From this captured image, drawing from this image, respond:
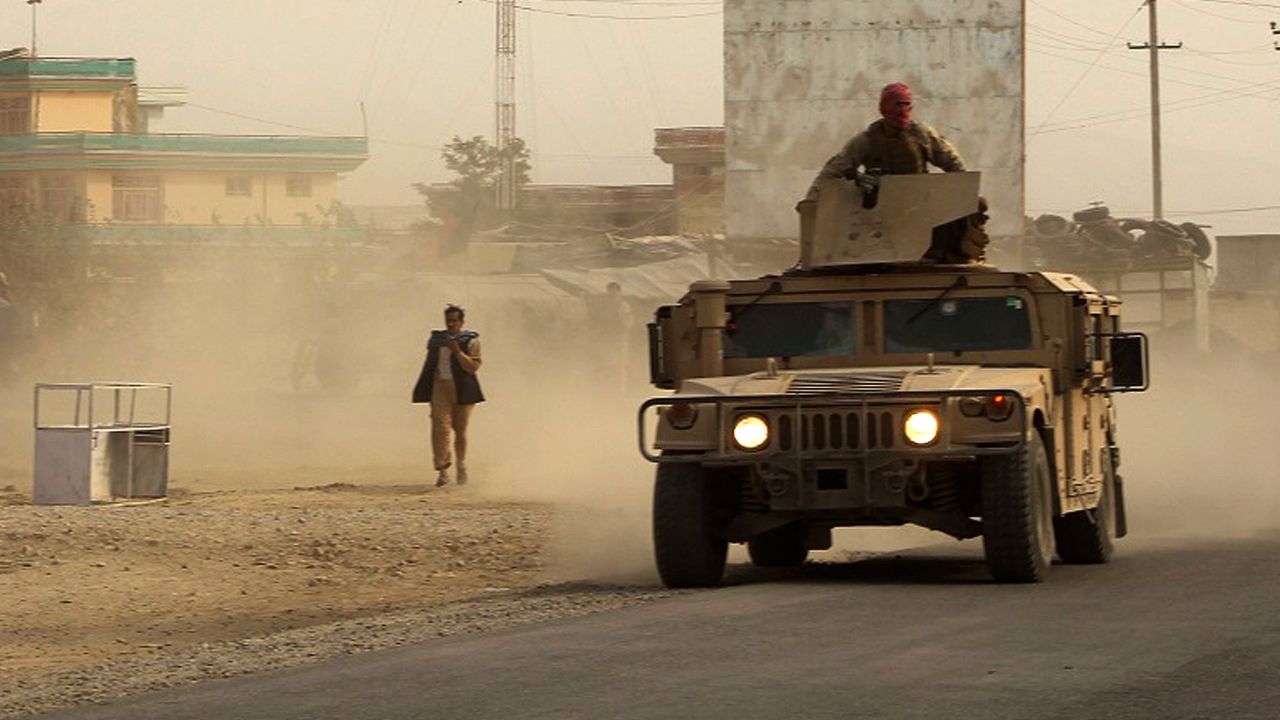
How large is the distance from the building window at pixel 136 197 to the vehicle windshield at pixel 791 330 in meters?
60.3

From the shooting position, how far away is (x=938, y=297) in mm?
14047

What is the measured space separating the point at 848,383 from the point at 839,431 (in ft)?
1.11

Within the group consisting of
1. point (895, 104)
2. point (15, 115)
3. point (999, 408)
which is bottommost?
point (999, 408)

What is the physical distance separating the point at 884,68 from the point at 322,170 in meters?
40.9

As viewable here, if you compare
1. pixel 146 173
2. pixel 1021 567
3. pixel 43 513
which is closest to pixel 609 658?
pixel 1021 567

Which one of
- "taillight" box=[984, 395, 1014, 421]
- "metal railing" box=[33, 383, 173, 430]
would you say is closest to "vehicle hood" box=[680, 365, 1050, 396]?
"taillight" box=[984, 395, 1014, 421]

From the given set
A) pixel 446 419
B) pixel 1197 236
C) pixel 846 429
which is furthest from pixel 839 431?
pixel 1197 236

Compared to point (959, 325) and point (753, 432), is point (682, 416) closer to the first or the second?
point (753, 432)

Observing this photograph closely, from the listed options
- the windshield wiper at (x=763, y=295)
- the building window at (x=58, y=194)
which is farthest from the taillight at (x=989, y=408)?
the building window at (x=58, y=194)

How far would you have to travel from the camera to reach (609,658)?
983 centimetres

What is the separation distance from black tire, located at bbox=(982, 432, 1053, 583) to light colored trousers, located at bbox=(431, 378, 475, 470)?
10945 millimetres

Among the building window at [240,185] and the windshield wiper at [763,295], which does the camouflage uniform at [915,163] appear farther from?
the building window at [240,185]

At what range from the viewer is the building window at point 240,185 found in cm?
7438

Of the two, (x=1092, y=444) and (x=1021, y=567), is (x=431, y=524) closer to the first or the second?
(x=1092, y=444)
